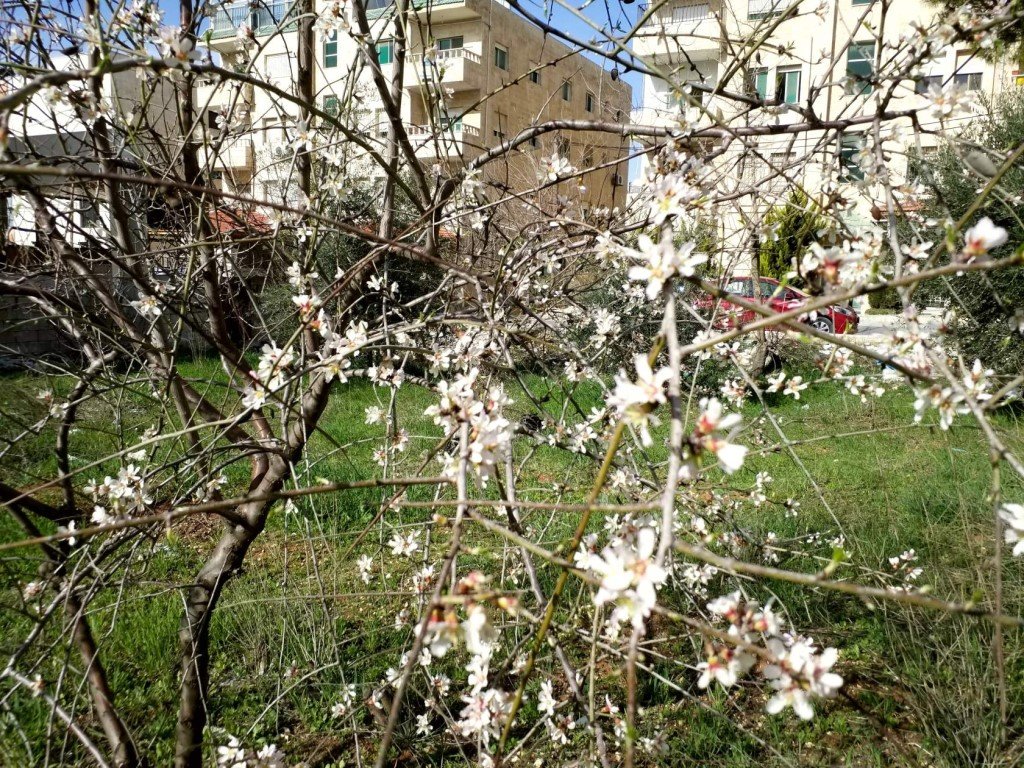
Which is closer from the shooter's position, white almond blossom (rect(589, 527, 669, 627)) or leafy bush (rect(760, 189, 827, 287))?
white almond blossom (rect(589, 527, 669, 627))

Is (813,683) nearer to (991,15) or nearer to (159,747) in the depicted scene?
(991,15)

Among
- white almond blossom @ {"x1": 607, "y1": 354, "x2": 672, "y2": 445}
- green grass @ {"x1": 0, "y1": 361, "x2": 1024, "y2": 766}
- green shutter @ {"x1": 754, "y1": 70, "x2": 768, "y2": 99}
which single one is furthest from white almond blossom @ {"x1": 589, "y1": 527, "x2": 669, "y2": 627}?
green shutter @ {"x1": 754, "y1": 70, "x2": 768, "y2": 99}

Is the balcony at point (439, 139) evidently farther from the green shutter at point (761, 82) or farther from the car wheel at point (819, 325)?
the car wheel at point (819, 325)

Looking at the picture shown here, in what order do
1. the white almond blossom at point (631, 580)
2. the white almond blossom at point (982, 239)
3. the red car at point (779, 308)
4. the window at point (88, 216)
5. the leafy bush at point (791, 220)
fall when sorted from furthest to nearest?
the window at point (88, 216) → the leafy bush at point (791, 220) → the red car at point (779, 308) → the white almond blossom at point (982, 239) → the white almond blossom at point (631, 580)

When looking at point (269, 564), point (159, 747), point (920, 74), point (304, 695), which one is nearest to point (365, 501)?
point (269, 564)

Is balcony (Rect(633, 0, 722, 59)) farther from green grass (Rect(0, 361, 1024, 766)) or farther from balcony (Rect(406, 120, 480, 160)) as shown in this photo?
green grass (Rect(0, 361, 1024, 766))

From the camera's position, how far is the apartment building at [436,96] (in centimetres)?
207

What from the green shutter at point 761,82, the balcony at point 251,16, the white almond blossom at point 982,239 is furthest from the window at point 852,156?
the balcony at point 251,16

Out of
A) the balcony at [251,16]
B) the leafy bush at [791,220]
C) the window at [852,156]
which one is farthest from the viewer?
the balcony at [251,16]

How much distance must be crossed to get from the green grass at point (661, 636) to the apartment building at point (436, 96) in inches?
33.9

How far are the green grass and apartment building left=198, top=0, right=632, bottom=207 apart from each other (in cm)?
86

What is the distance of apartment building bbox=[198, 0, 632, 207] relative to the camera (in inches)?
81.4

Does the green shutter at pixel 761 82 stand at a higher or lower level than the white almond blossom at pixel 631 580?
higher

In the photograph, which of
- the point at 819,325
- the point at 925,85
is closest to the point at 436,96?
the point at 925,85
